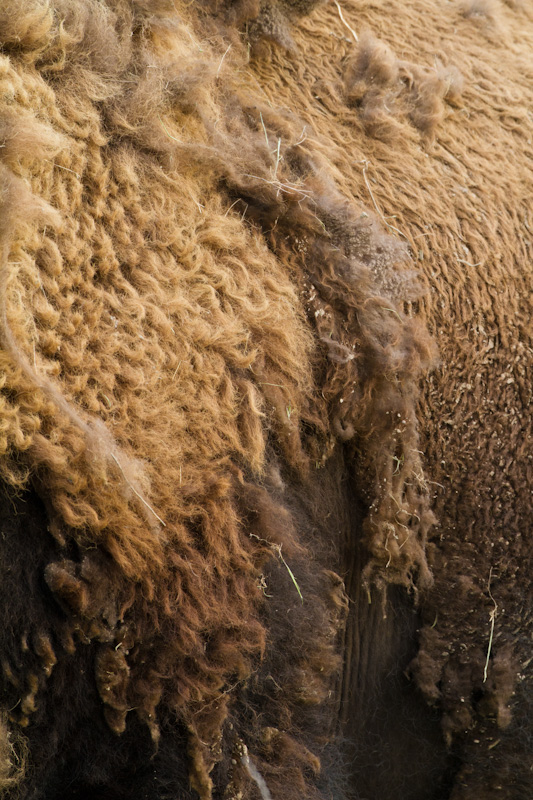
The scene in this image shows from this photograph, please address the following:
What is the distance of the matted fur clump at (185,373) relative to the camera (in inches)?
52.0

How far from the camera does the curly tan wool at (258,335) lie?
134 centimetres

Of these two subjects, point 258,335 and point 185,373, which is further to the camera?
point 258,335

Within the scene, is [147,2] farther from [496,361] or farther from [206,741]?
[206,741]

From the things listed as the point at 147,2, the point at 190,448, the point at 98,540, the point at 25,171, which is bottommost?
the point at 98,540

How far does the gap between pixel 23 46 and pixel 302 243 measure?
2.47ft

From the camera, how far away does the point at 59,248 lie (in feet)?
4.41

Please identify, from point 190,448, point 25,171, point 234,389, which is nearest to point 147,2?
point 25,171

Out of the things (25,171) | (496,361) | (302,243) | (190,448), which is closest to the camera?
(25,171)

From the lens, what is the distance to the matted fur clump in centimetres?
132

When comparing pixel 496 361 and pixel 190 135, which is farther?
pixel 496 361

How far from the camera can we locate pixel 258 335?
1.56m

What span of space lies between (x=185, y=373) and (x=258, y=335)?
22 cm

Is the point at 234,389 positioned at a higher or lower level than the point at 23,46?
lower

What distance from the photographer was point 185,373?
1438 millimetres
